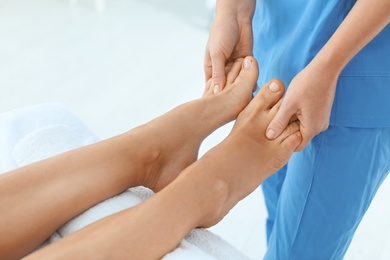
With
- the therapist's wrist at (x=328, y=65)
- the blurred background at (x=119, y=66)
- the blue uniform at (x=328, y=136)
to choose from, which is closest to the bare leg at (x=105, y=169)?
the blue uniform at (x=328, y=136)

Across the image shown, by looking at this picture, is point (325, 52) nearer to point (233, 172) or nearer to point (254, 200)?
point (233, 172)

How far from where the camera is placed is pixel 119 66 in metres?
2.59

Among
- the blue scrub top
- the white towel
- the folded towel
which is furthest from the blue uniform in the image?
the folded towel

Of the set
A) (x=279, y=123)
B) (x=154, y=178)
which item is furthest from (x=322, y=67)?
(x=154, y=178)

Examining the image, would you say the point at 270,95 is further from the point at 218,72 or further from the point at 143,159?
the point at 143,159

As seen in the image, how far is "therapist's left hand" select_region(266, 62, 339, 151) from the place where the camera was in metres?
1.04

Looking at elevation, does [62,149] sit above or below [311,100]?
below

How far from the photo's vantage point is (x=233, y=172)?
3.62ft

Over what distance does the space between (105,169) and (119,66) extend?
1.60m

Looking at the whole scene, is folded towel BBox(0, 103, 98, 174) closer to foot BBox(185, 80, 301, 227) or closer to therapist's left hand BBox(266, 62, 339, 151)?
foot BBox(185, 80, 301, 227)

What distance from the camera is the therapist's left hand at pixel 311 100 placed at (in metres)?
1.04

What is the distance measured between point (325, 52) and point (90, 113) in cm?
145

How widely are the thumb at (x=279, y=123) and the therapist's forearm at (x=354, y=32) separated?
0.14m

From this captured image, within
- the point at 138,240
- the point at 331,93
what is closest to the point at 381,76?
the point at 331,93
